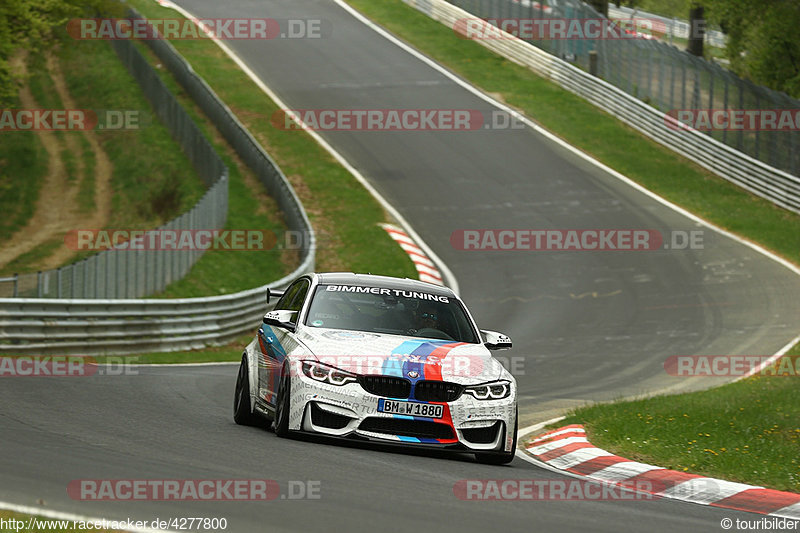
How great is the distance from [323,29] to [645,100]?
18251mm

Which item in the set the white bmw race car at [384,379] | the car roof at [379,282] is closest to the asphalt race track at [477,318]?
the white bmw race car at [384,379]

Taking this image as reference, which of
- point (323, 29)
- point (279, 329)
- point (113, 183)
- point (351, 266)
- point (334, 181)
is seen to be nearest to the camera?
point (279, 329)

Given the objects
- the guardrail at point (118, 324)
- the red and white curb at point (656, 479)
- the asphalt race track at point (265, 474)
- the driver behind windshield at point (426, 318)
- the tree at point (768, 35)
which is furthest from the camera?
the tree at point (768, 35)

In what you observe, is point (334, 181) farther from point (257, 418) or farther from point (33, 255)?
point (257, 418)

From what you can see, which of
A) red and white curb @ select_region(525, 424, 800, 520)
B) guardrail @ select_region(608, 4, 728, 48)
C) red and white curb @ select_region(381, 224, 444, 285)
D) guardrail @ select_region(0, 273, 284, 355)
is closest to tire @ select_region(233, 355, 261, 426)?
red and white curb @ select_region(525, 424, 800, 520)

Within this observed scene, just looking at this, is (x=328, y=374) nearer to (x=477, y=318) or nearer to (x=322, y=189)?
(x=477, y=318)

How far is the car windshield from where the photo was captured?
10672 mm

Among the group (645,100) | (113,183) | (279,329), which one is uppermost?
(279,329)

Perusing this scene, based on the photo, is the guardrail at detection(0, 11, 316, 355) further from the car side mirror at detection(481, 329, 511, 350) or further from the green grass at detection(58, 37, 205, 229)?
the green grass at detection(58, 37, 205, 229)

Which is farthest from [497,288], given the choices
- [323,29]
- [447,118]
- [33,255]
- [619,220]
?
[323,29]

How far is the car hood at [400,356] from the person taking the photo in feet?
31.8

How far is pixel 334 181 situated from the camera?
36.0 meters

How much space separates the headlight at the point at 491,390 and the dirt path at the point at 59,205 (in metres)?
22.7

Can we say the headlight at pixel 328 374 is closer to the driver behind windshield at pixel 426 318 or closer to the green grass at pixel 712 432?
the driver behind windshield at pixel 426 318
